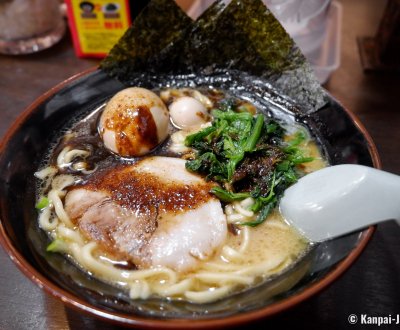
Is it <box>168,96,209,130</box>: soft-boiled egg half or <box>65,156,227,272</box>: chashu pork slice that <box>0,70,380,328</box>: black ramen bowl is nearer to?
<box>65,156,227,272</box>: chashu pork slice

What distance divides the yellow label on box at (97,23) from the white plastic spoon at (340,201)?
5.14 feet

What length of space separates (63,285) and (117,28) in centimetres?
176

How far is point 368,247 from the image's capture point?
171 centimetres

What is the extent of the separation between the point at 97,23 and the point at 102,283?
1738 millimetres

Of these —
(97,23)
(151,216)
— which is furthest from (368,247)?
(97,23)

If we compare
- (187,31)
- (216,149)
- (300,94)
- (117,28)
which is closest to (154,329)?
(216,149)

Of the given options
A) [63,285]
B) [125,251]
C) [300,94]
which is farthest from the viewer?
[300,94]

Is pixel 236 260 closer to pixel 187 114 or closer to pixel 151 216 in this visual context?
pixel 151 216

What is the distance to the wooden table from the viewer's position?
1.46 m

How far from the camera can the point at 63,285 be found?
4.24 feet

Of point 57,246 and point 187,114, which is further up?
point 187,114

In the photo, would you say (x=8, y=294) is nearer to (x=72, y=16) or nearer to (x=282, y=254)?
(x=282, y=254)

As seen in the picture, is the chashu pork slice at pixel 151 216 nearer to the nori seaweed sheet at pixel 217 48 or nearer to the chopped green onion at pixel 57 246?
the chopped green onion at pixel 57 246

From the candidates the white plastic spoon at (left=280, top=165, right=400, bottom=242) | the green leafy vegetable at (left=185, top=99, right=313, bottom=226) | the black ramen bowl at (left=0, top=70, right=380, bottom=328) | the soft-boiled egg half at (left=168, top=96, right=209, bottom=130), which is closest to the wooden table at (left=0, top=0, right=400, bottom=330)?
the black ramen bowl at (left=0, top=70, right=380, bottom=328)
